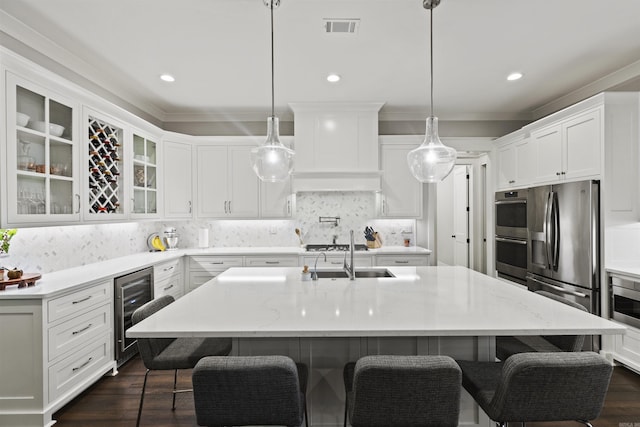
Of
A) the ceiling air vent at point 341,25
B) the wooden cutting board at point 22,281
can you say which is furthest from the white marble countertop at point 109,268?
the ceiling air vent at point 341,25

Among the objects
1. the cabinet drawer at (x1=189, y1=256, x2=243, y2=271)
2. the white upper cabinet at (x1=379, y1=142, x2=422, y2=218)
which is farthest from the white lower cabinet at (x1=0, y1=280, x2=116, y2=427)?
the white upper cabinet at (x1=379, y1=142, x2=422, y2=218)

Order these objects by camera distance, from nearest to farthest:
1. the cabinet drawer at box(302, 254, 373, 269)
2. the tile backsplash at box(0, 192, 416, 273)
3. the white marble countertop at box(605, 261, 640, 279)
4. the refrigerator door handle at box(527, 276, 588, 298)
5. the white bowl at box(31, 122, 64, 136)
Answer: the white bowl at box(31, 122, 64, 136) < the white marble countertop at box(605, 261, 640, 279) < the refrigerator door handle at box(527, 276, 588, 298) < the cabinet drawer at box(302, 254, 373, 269) < the tile backsplash at box(0, 192, 416, 273)

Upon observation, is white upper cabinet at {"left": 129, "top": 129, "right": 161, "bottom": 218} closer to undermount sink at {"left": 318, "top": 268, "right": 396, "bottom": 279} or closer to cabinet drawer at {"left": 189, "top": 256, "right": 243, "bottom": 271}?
cabinet drawer at {"left": 189, "top": 256, "right": 243, "bottom": 271}

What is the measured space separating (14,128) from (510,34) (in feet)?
11.4

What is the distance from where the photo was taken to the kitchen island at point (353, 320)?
147 cm

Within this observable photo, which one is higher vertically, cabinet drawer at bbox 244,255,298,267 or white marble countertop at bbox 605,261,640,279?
white marble countertop at bbox 605,261,640,279

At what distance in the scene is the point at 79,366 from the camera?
249cm

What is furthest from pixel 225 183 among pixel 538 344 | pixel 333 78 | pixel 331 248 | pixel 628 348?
pixel 628 348

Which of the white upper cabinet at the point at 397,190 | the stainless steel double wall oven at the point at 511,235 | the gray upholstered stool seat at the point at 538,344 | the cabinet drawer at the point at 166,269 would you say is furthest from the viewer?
the white upper cabinet at the point at 397,190

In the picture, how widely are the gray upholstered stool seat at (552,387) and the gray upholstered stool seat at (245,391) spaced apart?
31.3 inches

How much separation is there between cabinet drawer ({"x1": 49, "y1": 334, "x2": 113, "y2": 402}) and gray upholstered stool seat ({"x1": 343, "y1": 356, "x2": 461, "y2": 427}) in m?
2.13

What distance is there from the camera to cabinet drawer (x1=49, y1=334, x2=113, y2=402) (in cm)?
227

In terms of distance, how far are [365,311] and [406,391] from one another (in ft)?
1.67

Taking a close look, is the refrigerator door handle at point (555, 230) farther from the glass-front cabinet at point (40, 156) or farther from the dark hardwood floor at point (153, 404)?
the glass-front cabinet at point (40, 156)
